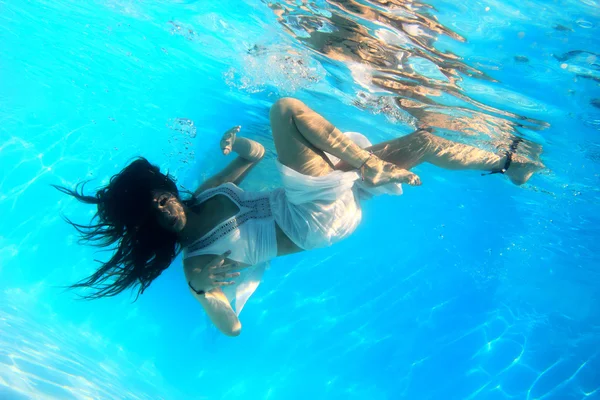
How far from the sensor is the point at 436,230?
29562 mm

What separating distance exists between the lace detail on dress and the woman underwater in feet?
0.04

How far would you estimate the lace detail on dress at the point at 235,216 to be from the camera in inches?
142

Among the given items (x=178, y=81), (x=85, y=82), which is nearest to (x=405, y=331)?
(x=178, y=81)

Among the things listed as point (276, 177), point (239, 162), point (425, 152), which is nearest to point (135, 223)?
point (239, 162)

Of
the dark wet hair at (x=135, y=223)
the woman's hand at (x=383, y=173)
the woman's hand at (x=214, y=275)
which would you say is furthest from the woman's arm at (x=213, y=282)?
the woman's hand at (x=383, y=173)

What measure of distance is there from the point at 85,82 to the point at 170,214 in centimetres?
2313

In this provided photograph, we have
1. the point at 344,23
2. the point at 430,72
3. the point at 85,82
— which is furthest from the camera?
the point at 85,82

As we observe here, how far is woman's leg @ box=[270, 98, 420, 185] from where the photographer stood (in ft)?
10.9

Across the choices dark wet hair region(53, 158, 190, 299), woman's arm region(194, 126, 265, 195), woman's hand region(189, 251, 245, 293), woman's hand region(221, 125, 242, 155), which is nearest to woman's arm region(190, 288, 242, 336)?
woman's hand region(189, 251, 245, 293)

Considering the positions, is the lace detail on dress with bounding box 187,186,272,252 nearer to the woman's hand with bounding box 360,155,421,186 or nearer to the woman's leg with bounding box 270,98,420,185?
the woman's leg with bounding box 270,98,420,185

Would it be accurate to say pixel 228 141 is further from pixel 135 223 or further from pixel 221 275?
pixel 221 275

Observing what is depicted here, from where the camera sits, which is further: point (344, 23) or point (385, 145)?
point (344, 23)

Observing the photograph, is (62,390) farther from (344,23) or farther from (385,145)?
(344,23)

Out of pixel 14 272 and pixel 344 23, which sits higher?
pixel 344 23
